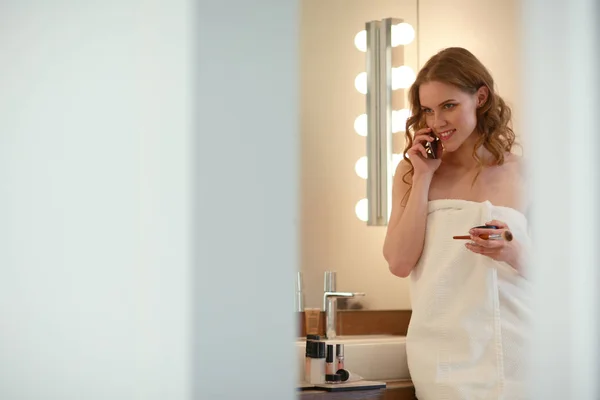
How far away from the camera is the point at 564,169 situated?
115 centimetres

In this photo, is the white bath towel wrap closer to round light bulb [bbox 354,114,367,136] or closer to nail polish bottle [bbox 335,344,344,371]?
nail polish bottle [bbox 335,344,344,371]

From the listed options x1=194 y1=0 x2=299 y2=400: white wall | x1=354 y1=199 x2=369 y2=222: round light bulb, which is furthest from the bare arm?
x1=194 y1=0 x2=299 y2=400: white wall

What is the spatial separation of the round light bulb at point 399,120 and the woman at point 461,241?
0.25 meters

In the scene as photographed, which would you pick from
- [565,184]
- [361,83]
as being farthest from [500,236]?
[361,83]

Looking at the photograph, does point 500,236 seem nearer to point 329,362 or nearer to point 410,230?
point 410,230

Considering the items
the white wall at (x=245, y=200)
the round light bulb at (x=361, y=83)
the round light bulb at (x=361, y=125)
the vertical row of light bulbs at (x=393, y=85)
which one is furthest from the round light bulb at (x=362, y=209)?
the white wall at (x=245, y=200)

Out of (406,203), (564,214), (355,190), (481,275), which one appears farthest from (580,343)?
(355,190)

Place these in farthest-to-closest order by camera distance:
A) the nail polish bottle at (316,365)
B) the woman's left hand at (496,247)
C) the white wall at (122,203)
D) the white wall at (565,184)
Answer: the nail polish bottle at (316,365) → the woman's left hand at (496,247) → the white wall at (565,184) → the white wall at (122,203)

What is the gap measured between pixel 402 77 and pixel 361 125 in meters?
0.18

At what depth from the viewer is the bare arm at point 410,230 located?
165 cm

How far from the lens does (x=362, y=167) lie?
6.66ft

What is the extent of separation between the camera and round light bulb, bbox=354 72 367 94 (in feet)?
6.65

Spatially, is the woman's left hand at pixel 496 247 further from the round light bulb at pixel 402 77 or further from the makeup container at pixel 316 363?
the round light bulb at pixel 402 77

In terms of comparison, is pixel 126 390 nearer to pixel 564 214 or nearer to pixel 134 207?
pixel 134 207
